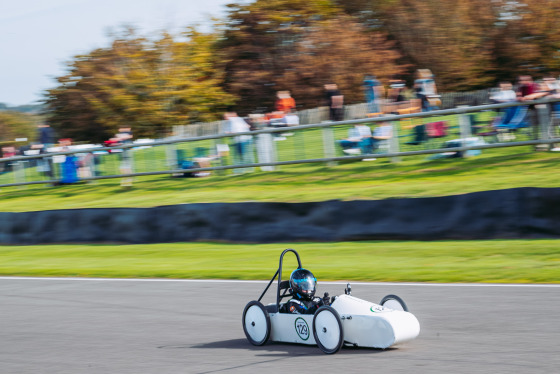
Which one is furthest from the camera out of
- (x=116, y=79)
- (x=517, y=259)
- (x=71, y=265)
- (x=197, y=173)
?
(x=116, y=79)

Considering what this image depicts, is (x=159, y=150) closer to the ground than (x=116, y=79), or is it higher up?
closer to the ground

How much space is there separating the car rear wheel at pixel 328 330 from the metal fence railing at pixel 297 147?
916cm

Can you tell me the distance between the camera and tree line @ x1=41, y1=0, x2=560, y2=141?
34.0 meters

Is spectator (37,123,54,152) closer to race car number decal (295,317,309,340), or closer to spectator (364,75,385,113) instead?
spectator (364,75,385,113)

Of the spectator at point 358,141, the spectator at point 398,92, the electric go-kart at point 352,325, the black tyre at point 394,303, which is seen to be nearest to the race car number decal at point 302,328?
the electric go-kart at point 352,325

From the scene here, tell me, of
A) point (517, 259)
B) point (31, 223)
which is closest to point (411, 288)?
point (517, 259)

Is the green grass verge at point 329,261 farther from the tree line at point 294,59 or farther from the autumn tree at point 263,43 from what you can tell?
the autumn tree at point 263,43

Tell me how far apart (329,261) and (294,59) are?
83.3ft

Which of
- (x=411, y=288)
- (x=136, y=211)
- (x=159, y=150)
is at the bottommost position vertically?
(x=411, y=288)

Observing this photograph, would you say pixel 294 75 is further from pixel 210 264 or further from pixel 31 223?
pixel 210 264

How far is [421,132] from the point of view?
1518cm

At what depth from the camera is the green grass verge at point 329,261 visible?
980 cm

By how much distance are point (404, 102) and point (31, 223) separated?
8.63 m

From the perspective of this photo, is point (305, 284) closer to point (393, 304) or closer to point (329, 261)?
point (393, 304)
